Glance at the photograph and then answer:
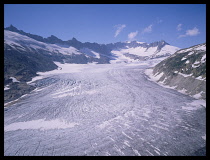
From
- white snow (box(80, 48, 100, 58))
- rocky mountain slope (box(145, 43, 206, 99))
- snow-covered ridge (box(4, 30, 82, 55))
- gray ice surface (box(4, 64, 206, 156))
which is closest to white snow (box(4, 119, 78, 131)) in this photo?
gray ice surface (box(4, 64, 206, 156))

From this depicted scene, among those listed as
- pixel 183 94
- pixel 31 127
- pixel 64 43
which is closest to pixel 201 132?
pixel 183 94

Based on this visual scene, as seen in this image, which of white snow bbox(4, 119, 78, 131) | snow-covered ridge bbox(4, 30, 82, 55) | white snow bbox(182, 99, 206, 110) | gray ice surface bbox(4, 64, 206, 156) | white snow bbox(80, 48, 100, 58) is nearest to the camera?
gray ice surface bbox(4, 64, 206, 156)

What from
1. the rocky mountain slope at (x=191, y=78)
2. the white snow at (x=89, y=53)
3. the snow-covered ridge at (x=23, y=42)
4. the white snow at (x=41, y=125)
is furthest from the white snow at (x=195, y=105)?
the white snow at (x=89, y=53)

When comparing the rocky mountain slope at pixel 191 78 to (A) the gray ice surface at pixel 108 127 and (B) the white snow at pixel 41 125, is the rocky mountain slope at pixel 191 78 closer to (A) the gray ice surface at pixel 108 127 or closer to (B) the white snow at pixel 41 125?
(A) the gray ice surface at pixel 108 127

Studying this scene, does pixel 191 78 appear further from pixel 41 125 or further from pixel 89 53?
pixel 89 53

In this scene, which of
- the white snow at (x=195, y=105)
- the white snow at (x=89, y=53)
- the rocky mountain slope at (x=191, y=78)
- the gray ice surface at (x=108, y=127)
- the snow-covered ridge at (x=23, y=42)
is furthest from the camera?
the white snow at (x=89, y=53)

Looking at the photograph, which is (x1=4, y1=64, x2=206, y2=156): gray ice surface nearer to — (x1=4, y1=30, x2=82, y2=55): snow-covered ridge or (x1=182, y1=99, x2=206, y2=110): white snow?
(x1=182, y1=99, x2=206, y2=110): white snow
